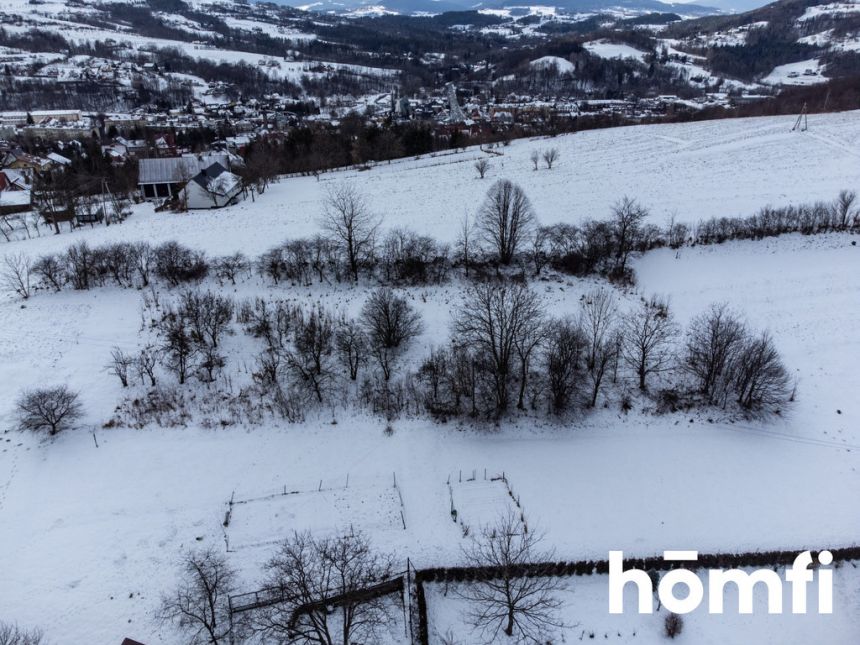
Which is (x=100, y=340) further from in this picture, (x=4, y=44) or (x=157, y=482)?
(x=4, y=44)

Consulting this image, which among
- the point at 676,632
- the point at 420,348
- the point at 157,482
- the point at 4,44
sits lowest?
the point at 676,632

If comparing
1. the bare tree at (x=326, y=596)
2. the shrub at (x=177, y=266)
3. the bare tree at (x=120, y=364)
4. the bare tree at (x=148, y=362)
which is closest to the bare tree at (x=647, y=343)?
the bare tree at (x=326, y=596)

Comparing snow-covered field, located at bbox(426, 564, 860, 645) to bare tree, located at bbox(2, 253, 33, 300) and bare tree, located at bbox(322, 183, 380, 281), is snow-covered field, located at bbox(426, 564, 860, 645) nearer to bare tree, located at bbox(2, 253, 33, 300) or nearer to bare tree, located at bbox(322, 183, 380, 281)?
bare tree, located at bbox(322, 183, 380, 281)

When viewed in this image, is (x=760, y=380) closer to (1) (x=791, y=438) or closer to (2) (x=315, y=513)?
(1) (x=791, y=438)

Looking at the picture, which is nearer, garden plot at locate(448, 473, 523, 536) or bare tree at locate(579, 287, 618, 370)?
garden plot at locate(448, 473, 523, 536)

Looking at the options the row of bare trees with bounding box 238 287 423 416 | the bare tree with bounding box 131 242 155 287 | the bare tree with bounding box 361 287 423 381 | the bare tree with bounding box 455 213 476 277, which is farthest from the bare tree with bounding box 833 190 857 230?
the bare tree with bounding box 131 242 155 287

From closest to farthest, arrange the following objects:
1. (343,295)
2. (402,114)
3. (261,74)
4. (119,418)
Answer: (119,418)
(343,295)
(402,114)
(261,74)

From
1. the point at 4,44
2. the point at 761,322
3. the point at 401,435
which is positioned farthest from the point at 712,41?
the point at 4,44
